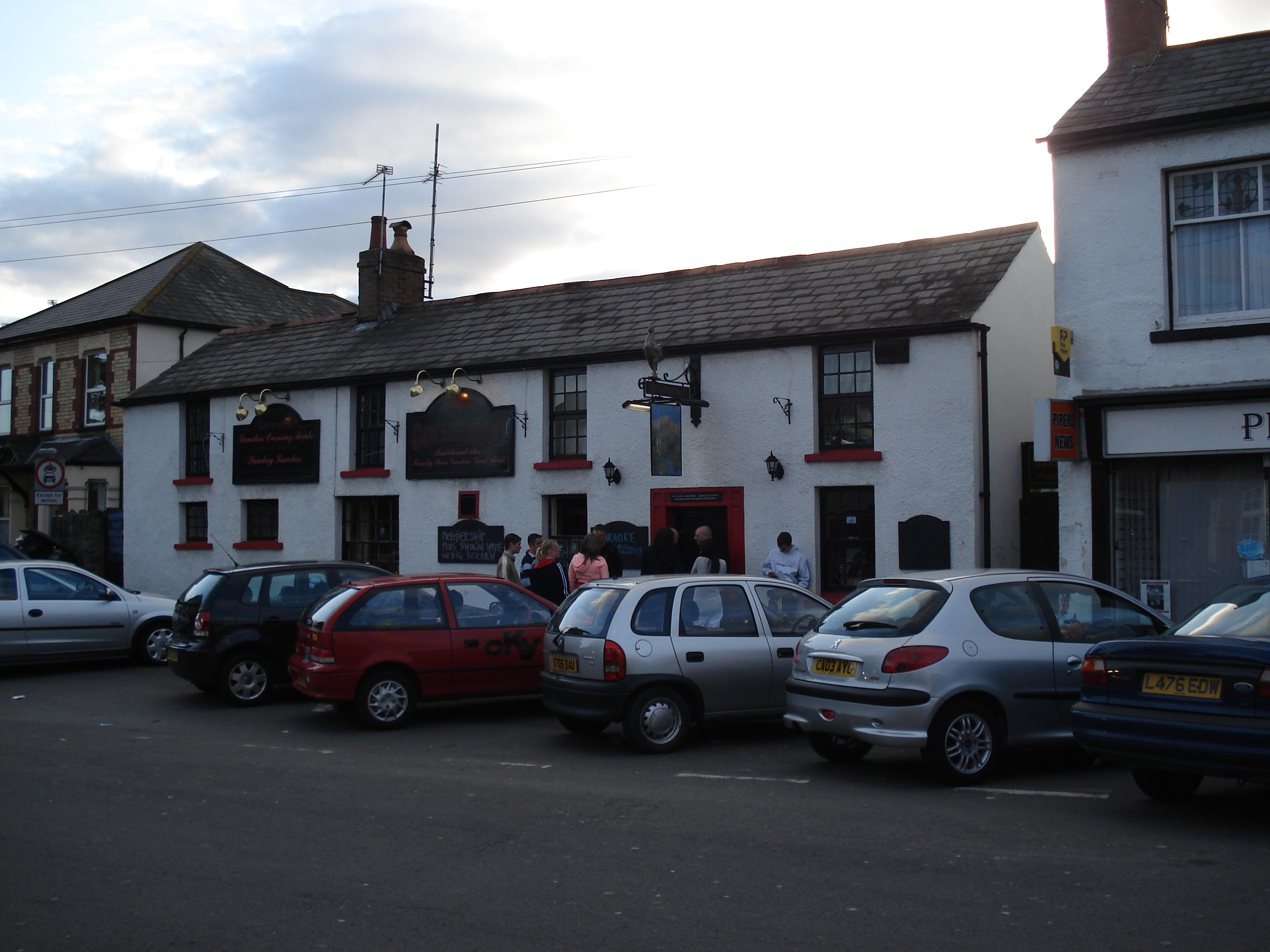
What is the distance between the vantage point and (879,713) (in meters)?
7.89

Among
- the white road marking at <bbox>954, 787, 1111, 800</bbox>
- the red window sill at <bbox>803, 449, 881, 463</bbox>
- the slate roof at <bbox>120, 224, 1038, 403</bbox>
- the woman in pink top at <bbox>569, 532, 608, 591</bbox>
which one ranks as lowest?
the white road marking at <bbox>954, 787, 1111, 800</bbox>

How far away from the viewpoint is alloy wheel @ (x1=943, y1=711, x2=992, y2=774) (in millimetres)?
7941

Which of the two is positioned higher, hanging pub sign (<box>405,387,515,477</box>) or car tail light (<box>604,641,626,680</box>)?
hanging pub sign (<box>405,387,515,477</box>)

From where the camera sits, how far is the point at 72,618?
15.0m

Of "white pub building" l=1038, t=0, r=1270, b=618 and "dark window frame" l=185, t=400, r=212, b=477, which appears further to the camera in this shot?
"dark window frame" l=185, t=400, r=212, b=477

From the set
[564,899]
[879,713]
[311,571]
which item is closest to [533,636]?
[311,571]

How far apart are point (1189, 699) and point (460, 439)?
14187mm

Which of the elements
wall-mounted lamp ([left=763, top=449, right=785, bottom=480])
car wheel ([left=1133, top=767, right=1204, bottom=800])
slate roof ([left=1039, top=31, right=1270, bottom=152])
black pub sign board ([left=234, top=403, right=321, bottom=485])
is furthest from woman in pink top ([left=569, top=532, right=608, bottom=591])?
black pub sign board ([left=234, top=403, right=321, bottom=485])

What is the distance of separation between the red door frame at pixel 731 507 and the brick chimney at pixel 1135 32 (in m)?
7.34

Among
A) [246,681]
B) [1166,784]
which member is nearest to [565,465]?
[246,681]

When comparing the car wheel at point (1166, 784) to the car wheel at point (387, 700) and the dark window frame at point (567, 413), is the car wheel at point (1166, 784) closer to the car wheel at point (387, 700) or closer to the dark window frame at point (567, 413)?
the car wheel at point (387, 700)

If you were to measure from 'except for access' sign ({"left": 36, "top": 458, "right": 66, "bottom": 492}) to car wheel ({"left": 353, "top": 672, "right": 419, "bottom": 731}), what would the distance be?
10.7m

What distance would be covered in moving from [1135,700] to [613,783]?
3654mm

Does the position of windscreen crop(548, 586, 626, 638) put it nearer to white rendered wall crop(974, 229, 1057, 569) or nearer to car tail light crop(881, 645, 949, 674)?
car tail light crop(881, 645, 949, 674)
